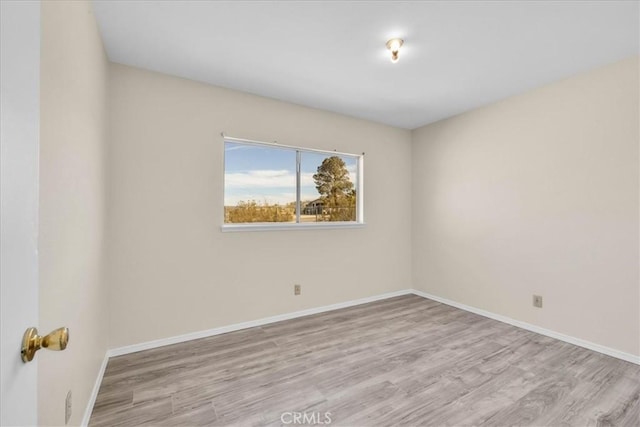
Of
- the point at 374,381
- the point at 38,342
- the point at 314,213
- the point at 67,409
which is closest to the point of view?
the point at 38,342

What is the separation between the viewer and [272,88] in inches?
116

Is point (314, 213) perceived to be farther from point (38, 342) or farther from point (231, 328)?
point (38, 342)

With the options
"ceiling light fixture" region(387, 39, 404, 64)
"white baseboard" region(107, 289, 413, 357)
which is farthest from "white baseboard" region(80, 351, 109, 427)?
"ceiling light fixture" region(387, 39, 404, 64)

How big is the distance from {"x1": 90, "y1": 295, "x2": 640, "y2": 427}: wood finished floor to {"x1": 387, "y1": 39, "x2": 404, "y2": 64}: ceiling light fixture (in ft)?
8.08

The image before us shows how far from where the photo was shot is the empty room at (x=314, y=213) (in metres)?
1.31

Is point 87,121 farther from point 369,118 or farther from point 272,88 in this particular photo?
point 369,118

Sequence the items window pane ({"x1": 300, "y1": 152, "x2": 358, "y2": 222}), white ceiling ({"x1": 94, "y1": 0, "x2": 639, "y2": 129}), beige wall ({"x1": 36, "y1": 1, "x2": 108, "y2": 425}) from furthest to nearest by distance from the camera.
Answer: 1. window pane ({"x1": 300, "y1": 152, "x2": 358, "y2": 222})
2. white ceiling ({"x1": 94, "y1": 0, "x2": 639, "y2": 129})
3. beige wall ({"x1": 36, "y1": 1, "x2": 108, "y2": 425})

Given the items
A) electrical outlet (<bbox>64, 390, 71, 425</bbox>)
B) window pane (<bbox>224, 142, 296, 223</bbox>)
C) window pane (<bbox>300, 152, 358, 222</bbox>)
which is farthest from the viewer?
window pane (<bbox>300, 152, 358, 222</bbox>)

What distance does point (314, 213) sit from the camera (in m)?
3.61

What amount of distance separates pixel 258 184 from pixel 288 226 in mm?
583

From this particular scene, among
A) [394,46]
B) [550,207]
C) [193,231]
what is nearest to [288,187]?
[193,231]

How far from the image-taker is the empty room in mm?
1314

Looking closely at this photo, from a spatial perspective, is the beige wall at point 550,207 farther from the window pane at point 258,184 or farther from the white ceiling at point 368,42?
the window pane at point 258,184

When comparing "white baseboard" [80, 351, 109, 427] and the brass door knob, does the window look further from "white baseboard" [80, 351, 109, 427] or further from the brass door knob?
the brass door knob
